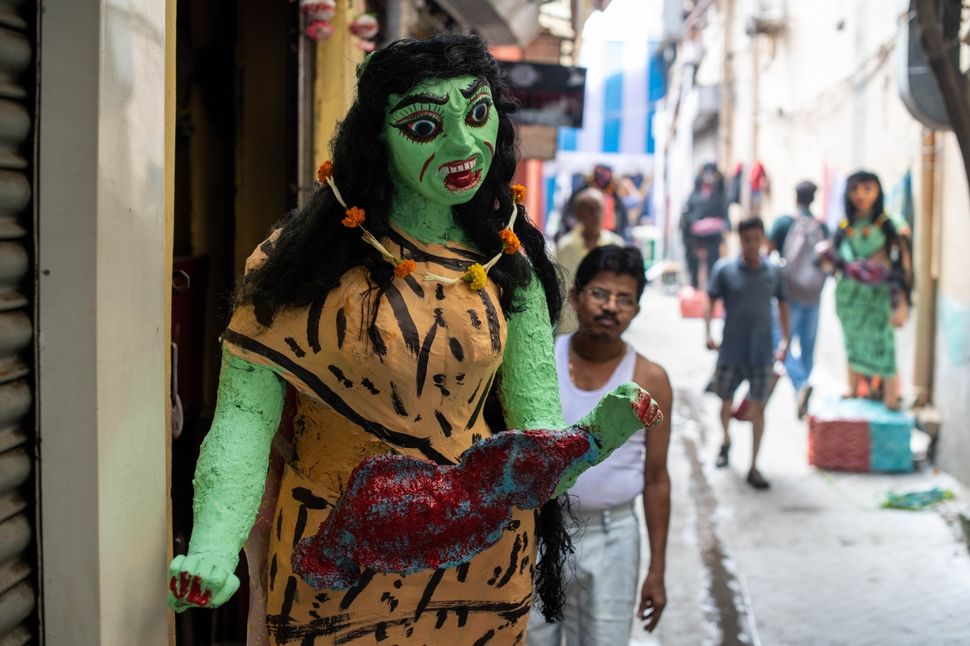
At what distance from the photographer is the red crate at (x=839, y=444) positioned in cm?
769

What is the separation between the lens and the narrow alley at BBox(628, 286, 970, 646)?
499cm

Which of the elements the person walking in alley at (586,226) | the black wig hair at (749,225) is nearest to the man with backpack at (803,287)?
the black wig hair at (749,225)

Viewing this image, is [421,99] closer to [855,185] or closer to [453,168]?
[453,168]

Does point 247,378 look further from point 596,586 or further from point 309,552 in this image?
point 596,586

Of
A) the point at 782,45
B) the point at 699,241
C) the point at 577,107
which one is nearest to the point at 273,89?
the point at 577,107

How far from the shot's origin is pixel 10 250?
2242 millimetres

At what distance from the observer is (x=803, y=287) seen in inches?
371

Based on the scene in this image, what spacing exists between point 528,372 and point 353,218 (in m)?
0.50

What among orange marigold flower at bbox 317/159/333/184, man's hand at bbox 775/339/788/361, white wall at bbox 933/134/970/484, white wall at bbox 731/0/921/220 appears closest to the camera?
orange marigold flower at bbox 317/159/333/184

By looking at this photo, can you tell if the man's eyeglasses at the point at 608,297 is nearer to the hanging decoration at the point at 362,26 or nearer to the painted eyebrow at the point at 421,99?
the painted eyebrow at the point at 421,99

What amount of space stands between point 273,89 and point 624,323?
205 centimetres

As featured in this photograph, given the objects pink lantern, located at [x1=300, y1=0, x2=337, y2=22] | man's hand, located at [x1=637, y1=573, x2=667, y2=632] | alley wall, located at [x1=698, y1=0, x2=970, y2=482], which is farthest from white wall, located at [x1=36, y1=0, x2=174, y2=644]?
alley wall, located at [x1=698, y1=0, x2=970, y2=482]

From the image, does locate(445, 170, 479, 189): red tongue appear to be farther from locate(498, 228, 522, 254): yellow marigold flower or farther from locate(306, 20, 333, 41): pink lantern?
locate(306, 20, 333, 41): pink lantern

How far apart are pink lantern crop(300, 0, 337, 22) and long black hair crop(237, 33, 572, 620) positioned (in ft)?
6.93
